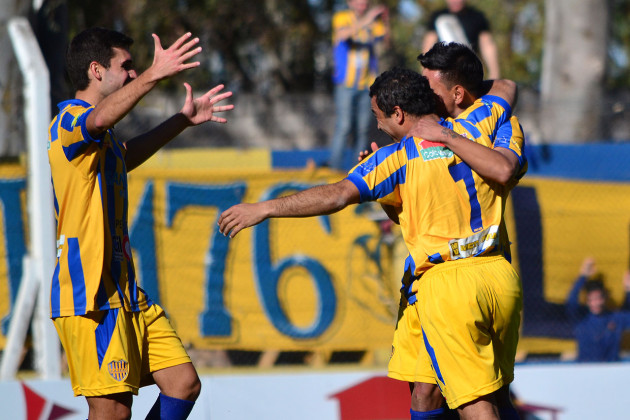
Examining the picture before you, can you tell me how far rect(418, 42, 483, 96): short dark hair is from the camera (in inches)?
165

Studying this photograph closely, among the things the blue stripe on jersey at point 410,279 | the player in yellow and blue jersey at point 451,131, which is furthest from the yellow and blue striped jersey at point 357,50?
the blue stripe on jersey at point 410,279

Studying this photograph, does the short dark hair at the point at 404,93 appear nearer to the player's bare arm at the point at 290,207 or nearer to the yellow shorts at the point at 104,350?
the player's bare arm at the point at 290,207

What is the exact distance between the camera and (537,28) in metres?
28.2

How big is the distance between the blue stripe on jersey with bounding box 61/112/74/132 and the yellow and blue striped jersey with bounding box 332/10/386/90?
5325mm

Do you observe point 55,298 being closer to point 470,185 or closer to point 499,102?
point 470,185

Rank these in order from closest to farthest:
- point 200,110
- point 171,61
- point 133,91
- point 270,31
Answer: point 133,91, point 171,61, point 200,110, point 270,31

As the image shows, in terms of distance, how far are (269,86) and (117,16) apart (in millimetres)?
6276

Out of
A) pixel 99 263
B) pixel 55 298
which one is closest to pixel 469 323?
pixel 99 263

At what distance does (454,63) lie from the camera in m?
4.20

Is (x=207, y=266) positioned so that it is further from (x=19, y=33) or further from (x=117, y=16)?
(x=117, y=16)

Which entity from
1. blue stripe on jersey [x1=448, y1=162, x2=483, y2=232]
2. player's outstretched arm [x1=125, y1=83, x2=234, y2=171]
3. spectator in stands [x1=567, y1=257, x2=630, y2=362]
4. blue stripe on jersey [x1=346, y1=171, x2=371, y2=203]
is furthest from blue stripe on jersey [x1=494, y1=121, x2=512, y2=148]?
spectator in stands [x1=567, y1=257, x2=630, y2=362]

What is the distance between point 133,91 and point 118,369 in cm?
131

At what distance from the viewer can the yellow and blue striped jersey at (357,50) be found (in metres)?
9.09

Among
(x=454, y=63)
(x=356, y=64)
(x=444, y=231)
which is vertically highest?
(x=356, y=64)
